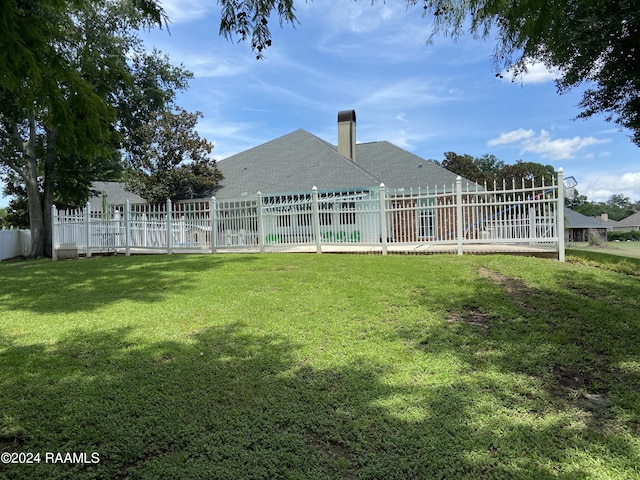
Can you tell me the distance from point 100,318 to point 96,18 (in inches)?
694

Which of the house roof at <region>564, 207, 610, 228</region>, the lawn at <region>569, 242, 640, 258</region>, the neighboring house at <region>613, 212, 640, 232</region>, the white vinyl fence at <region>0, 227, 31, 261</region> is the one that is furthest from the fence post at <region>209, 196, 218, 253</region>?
the neighboring house at <region>613, 212, 640, 232</region>

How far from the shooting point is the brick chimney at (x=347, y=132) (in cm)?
2058

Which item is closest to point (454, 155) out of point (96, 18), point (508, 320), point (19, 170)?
point (96, 18)

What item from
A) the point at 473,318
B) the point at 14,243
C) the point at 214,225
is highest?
the point at 214,225

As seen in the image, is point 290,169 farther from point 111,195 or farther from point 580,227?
point 580,227

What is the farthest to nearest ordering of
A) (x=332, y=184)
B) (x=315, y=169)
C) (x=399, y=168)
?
(x=399, y=168) < (x=315, y=169) < (x=332, y=184)

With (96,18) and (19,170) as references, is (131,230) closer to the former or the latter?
(19,170)

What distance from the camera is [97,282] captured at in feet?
25.4

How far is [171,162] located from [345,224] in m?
12.9

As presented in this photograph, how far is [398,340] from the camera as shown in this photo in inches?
174

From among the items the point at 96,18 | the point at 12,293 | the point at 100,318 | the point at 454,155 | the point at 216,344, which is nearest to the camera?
the point at 216,344

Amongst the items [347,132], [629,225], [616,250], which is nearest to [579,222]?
[616,250]

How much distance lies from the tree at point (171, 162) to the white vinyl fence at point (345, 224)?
5908 millimetres

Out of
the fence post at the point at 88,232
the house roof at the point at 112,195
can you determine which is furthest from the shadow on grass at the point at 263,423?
the house roof at the point at 112,195
